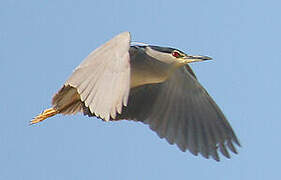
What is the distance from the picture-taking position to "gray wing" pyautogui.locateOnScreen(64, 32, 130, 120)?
19.1 feet

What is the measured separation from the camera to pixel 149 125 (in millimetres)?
7895

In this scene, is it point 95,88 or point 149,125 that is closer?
point 95,88

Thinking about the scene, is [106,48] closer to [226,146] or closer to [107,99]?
[107,99]

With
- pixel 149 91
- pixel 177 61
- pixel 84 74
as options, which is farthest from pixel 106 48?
pixel 149 91

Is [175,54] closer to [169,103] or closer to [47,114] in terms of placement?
[169,103]

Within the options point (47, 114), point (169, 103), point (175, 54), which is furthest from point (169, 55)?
point (47, 114)

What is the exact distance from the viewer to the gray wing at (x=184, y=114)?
7910 mm

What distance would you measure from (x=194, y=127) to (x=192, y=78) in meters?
0.59

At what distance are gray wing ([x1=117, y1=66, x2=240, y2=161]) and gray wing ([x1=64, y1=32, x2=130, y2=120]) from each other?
150cm

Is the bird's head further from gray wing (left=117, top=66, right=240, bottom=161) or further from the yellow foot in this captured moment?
the yellow foot

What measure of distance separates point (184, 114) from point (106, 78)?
7.58 ft

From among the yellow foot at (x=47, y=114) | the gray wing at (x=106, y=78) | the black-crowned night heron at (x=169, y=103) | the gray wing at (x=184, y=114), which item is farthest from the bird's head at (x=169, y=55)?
the yellow foot at (x=47, y=114)

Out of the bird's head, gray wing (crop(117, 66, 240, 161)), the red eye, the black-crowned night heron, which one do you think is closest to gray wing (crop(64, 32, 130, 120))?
the black-crowned night heron

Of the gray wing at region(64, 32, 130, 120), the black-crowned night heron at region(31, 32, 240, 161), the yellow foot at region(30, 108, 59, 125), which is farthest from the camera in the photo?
the yellow foot at region(30, 108, 59, 125)
